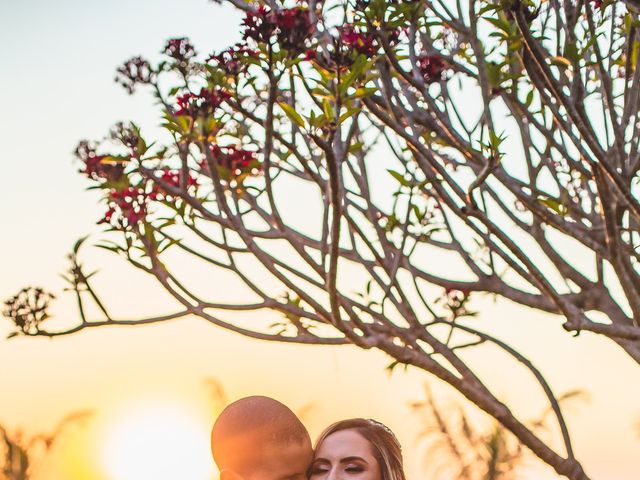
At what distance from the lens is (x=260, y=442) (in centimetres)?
429

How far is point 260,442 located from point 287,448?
129mm

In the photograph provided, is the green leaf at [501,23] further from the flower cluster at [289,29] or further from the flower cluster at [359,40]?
the flower cluster at [289,29]

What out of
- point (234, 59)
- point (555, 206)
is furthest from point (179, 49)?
point (555, 206)

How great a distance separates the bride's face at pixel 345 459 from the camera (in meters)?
4.49

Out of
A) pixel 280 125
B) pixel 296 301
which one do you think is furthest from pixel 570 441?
pixel 280 125

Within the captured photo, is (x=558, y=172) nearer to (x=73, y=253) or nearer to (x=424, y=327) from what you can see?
(x=424, y=327)

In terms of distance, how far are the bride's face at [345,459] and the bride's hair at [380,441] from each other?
27 mm

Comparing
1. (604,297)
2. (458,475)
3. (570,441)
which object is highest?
(604,297)

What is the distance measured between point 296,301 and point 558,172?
2.03 m

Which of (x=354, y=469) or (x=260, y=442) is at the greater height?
(x=260, y=442)

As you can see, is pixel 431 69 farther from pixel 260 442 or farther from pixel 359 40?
pixel 260 442

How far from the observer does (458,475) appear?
931 cm

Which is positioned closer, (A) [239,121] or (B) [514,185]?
(B) [514,185]

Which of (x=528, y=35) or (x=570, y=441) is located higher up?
(x=528, y=35)
